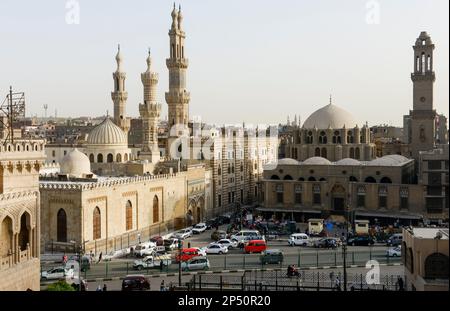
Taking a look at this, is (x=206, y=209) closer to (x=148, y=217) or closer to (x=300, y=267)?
(x=148, y=217)

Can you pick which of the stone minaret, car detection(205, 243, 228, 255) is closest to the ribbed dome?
car detection(205, 243, 228, 255)

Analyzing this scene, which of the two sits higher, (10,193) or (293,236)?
(10,193)

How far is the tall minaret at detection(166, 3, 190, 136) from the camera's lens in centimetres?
2869

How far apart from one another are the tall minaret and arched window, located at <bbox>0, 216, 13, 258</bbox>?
60.9 feet

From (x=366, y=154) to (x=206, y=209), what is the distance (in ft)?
30.3

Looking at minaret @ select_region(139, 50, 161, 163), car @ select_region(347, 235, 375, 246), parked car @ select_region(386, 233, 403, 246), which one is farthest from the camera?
minaret @ select_region(139, 50, 161, 163)

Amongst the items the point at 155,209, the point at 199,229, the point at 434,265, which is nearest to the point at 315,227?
the point at 199,229

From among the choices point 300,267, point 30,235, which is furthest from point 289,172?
point 30,235

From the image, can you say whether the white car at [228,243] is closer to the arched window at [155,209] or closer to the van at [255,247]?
the van at [255,247]

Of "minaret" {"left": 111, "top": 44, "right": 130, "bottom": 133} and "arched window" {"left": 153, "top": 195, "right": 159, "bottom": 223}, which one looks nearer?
"arched window" {"left": 153, "top": 195, "right": 159, "bottom": 223}

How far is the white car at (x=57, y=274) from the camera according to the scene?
14422 mm

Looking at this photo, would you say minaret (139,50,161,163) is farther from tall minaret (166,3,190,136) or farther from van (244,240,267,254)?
van (244,240,267,254)

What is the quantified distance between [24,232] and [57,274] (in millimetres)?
3540
